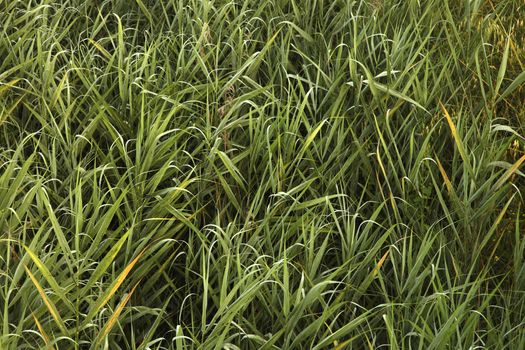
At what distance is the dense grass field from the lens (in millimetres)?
1854

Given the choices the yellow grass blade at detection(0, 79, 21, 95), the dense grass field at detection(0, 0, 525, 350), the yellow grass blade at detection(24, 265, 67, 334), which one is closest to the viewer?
the yellow grass blade at detection(24, 265, 67, 334)

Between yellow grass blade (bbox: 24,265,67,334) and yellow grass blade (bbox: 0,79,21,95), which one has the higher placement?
yellow grass blade (bbox: 0,79,21,95)

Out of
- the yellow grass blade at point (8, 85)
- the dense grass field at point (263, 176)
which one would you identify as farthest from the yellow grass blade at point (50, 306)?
the yellow grass blade at point (8, 85)

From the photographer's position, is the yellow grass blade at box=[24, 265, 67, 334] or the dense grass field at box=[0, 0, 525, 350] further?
the dense grass field at box=[0, 0, 525, 350]

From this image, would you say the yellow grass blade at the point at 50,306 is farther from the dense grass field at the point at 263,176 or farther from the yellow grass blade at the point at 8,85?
the yellow grass blade at the point at 8,85

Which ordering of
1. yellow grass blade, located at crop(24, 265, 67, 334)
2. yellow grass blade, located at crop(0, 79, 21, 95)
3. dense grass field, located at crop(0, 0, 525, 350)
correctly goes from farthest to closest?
yellow grass blade, located at crop(0, 79, 21, 95) < dense grass field, located at crop(0, 0, 525, 350) < yellow grass blade, located at crop(24, 265, 67, 334)

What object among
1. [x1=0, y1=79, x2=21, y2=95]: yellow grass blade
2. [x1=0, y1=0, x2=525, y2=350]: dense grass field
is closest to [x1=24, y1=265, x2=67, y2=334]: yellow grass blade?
[x1=0, y1=0, x2=525, y2=350]: dense grass field

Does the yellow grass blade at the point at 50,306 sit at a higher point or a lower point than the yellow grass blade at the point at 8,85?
lower

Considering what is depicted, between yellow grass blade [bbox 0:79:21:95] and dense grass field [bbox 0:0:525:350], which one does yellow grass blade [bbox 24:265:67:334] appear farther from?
yellow grass blade [bbox 0:79:21:95]

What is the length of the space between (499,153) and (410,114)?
0.94 ft

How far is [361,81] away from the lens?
2467mm

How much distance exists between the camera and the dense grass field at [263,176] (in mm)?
1854

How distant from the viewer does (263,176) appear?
2.18 meters

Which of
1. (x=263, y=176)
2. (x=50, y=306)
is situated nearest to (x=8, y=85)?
(x=263, y=176)
